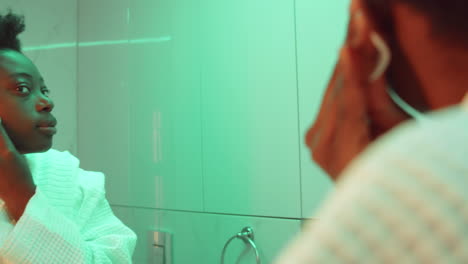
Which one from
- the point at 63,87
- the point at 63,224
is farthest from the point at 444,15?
the point at 63,87

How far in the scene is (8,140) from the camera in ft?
3.05

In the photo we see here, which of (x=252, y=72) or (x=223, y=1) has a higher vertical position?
(x=223, y=1)

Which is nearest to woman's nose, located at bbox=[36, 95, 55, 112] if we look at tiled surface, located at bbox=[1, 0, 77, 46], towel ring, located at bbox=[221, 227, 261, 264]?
towel ring, located at bbox=[221, 227, 261, 264]

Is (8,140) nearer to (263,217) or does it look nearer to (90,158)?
→ (263,217)

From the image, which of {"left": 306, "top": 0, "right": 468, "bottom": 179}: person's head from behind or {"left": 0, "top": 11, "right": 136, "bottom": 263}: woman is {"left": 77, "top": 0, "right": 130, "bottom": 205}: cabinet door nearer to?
{"left": 0, "top": 11, "right": 136, "bottom": 263}: woman

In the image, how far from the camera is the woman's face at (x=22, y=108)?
94 cm

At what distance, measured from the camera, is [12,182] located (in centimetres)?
91

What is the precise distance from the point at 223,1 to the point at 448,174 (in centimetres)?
124

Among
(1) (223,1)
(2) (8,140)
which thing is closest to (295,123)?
(1) (223,1)

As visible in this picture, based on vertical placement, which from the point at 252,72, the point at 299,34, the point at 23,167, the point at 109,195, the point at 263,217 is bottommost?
the point at 109,195

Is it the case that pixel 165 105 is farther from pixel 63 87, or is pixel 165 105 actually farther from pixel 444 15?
pixel 444 15

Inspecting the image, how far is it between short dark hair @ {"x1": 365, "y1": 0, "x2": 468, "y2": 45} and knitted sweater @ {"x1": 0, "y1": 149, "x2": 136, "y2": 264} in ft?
2.70

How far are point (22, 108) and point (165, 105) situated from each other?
23.3 inches

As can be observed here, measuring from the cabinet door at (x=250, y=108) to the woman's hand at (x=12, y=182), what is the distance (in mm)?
581
